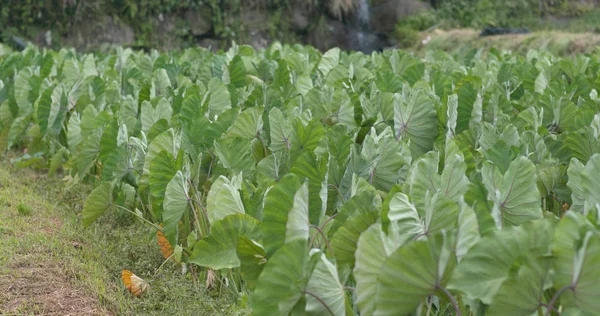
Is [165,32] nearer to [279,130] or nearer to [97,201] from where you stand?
[97,201]

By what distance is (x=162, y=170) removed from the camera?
2.33 meters

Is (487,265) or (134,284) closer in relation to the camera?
(487,265)

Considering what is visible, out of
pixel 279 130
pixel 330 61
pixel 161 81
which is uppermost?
pixel 279 130

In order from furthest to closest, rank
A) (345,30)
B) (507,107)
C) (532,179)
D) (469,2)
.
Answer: (469,2), (345,30), (507,107), (532,179)

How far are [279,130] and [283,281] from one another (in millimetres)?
1092

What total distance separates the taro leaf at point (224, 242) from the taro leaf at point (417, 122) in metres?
0.90

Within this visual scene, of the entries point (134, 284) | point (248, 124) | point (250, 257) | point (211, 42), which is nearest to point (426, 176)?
point (250, 257)

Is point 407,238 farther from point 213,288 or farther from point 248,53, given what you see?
point 248,53

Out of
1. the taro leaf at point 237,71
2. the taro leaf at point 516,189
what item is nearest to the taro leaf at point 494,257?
the taro leaf at point 516,189

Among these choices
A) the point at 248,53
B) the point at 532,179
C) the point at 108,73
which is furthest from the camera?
the point at 248,53

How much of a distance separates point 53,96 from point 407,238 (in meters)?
2.69

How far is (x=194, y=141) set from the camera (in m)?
2.71

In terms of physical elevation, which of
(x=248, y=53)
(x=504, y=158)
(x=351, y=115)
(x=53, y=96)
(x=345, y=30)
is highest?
(x=504, y=158)

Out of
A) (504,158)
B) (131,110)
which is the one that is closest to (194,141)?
(131,110)
